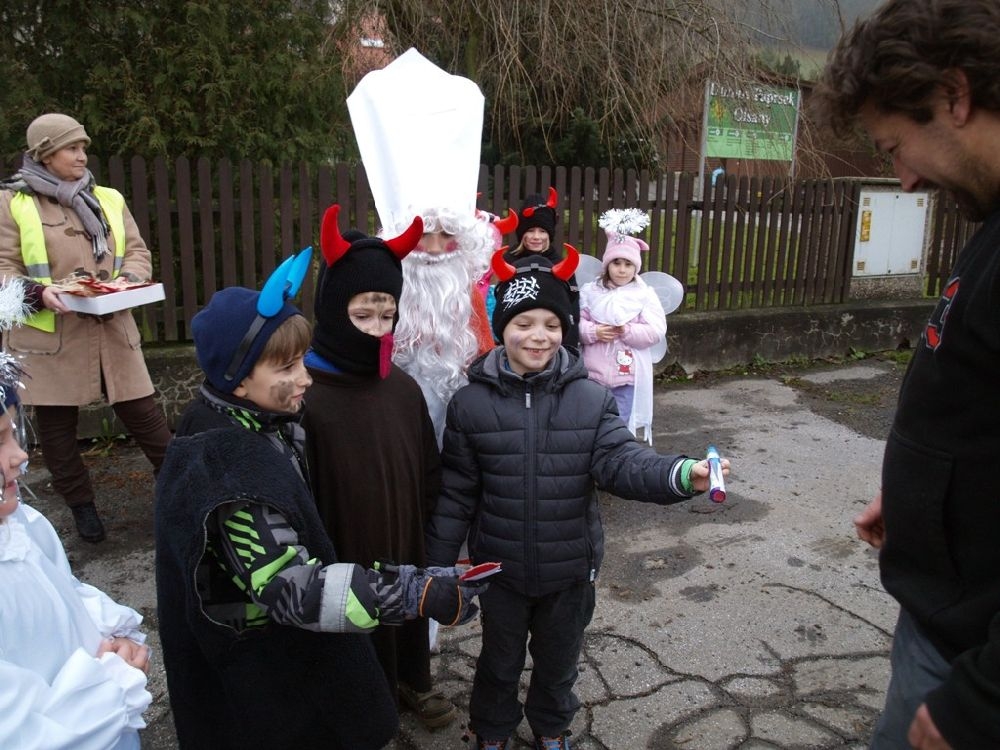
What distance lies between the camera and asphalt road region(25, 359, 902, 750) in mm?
2686

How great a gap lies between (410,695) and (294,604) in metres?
1.28

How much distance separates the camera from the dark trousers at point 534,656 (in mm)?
2393

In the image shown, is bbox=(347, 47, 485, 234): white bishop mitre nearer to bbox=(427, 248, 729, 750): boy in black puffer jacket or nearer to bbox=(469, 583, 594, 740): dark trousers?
bbox=(427, 248, 729, 750): boy in black puffer jacket

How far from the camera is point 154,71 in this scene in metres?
5.54

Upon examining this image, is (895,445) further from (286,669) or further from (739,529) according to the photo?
(739,529)

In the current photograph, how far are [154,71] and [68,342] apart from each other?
8.64 ft

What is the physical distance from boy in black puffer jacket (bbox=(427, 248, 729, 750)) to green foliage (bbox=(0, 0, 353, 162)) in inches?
161

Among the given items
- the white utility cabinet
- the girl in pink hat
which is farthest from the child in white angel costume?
the white utility cabinet

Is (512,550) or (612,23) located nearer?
(512,550)

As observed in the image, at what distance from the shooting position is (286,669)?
1830 mm

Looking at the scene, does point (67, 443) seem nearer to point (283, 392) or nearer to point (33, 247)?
point (33, 247)

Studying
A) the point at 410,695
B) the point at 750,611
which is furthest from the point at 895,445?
the point at 750,611

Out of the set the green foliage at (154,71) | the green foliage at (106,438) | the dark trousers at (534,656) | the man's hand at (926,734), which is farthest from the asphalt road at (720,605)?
the green foliage at (154,71)

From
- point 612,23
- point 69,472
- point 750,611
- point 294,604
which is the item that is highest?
point 612,23
